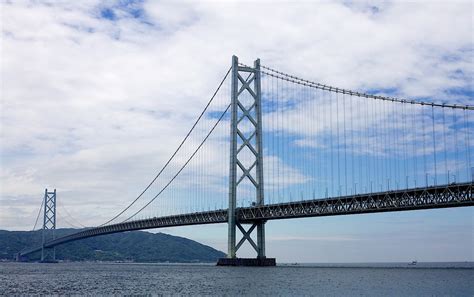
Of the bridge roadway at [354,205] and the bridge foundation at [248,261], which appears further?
the bridge foundation at [248,261]

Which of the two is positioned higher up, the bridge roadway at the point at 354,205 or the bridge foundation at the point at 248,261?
the bridge roadway at the point at 354,205

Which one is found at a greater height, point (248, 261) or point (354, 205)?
point (354, 205)

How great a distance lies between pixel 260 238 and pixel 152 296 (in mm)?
39724

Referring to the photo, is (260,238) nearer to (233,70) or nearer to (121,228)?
(233,70)

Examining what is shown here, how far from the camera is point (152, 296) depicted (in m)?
35.6

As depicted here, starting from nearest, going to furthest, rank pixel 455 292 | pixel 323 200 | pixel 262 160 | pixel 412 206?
pixel 455 292 → pixel 412 206 → pixel 323 200 → pixel 262 160

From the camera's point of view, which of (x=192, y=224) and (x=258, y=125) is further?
(x=192, y=224)

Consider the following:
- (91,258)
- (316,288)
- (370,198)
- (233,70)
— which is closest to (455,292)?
(316,288)

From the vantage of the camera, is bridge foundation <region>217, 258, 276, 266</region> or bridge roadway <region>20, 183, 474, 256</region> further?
bridge foundation <region>217, 258, 276, 266</region>

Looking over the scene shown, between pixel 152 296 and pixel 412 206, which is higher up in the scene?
pixel 412 206

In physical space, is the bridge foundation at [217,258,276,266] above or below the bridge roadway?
below

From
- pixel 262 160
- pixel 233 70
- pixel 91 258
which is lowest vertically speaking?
pixel 91 258

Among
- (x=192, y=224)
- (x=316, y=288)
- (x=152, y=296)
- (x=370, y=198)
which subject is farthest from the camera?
(x=192, y=224)

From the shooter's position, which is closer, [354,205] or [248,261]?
[354,205]
